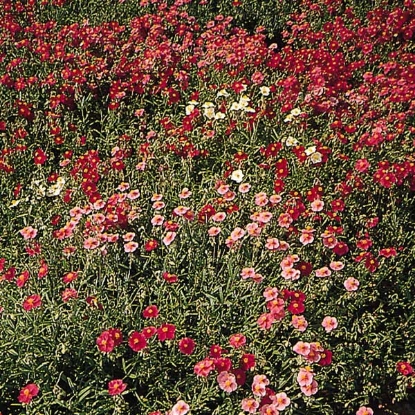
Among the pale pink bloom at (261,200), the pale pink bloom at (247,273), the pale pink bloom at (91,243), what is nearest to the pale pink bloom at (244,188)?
the pale pink bloom at (261,200)

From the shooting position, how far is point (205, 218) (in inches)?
149

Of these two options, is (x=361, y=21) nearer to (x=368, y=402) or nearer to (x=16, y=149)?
(x=16, y=149)

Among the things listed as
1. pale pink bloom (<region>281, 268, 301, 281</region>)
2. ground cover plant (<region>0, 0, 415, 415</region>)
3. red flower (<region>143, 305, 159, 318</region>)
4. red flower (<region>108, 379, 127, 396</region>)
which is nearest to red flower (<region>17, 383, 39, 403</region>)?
ground cover plant (<region>0, 0, 415, 415</region>)

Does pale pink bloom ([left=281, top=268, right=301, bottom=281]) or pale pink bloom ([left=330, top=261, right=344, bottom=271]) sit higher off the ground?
pale pink bloom ([left=281, top=268, right=301, bottom=281])

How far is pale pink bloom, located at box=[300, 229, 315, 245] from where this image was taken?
11.8 ft

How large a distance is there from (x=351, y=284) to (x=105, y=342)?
4.34 ft

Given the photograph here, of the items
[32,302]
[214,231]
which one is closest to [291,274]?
[214,231]

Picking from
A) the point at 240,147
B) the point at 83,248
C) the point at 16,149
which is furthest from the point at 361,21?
the point at 83,248

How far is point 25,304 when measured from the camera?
312 cm

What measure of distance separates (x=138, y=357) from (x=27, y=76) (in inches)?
130

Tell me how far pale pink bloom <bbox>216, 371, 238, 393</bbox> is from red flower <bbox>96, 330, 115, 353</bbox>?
512mm

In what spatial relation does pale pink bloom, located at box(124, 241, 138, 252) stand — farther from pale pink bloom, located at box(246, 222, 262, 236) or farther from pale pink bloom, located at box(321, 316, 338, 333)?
pale pink bloom, located at box(321, 316, 338, 333)

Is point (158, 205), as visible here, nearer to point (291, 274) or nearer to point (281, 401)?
point (291, 274)

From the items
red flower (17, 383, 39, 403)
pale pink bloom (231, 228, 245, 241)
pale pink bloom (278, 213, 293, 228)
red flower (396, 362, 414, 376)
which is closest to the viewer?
red flower (17, 383, 39, 403)
